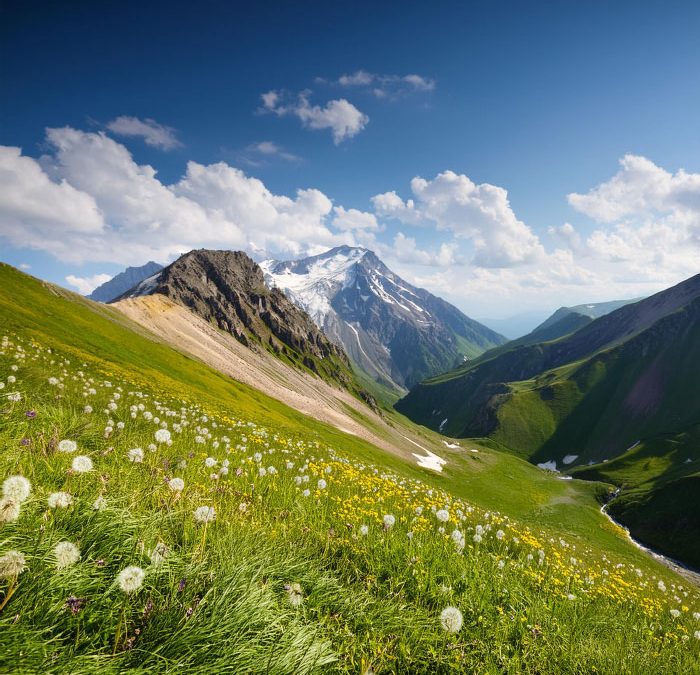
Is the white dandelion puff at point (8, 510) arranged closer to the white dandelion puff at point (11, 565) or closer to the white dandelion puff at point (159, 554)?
the white dandelion puff at point (11, 565)

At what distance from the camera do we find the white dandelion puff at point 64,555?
300 centimetres

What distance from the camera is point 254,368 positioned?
490ft

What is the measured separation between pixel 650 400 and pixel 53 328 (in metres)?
250

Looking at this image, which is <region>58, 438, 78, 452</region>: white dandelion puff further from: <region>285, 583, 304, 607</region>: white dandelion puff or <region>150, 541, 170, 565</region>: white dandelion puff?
<region>285, 583, 304, 607</region>: white dandelion puff

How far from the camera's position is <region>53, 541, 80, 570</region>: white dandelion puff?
9.83 ft

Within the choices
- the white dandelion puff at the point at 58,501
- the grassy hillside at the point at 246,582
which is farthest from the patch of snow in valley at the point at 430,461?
the white dandelion puff at the point at 58,501

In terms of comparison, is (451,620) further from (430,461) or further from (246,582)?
(430,461)

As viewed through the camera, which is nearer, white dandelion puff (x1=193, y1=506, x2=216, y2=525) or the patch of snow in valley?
white dandelion puff (x1=193, y1=506, x2=216, y2=525)

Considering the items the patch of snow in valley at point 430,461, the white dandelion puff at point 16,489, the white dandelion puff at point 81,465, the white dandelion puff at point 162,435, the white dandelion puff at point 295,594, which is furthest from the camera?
the patch of snow in valley at point 430,461

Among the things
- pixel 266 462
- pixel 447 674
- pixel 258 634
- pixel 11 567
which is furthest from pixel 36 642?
pixel 266 462

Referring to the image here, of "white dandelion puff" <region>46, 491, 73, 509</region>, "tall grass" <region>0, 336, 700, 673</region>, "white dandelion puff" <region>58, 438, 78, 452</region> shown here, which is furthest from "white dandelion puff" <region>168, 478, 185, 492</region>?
"white dandelion puff" <region>46, 491, 73, 509</region>

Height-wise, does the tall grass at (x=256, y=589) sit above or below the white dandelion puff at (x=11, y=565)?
below

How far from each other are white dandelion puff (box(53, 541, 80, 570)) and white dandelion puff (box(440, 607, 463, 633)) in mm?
3873

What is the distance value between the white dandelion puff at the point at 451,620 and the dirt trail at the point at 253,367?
10962 cm
